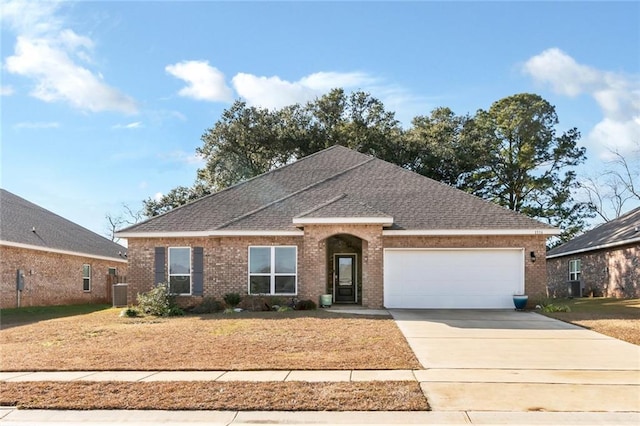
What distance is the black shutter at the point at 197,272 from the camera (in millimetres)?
20656

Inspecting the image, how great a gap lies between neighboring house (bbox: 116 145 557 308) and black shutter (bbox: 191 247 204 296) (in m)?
0.04

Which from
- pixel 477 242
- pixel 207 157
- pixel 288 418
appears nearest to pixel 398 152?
pixel 207 157

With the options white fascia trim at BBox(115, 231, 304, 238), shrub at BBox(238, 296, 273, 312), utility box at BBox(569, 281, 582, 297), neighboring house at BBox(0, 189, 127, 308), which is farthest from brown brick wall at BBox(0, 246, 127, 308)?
utility box at BBox(569, 281, 582, 297)

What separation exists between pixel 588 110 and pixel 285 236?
44.1ft

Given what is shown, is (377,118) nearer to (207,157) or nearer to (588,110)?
(207,157)

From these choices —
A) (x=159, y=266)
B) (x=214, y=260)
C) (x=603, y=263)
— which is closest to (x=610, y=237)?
(x=603, y=263)

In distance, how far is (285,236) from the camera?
19.9 m

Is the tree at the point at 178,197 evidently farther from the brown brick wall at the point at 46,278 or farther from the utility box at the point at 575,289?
the utility box at the point at 575,289

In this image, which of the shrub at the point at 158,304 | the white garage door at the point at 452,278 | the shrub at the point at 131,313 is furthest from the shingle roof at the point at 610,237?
the shrub at the point at 131,313

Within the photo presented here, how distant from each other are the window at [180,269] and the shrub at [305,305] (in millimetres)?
4681

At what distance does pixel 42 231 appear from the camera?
25750 millimetres

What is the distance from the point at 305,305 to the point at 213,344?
7.19m

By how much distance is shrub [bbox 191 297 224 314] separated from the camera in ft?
61.8

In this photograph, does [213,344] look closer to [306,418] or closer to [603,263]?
[306,418]
